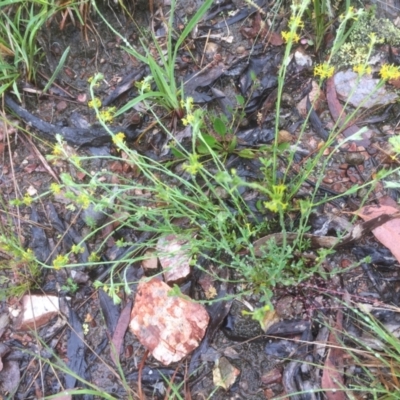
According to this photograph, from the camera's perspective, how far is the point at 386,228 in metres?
1.87

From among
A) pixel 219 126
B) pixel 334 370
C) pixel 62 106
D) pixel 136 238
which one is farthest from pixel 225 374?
pixel 62 106

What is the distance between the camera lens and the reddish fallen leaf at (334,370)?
1771mm

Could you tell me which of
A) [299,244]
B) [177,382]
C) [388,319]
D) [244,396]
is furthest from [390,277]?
[177,382]

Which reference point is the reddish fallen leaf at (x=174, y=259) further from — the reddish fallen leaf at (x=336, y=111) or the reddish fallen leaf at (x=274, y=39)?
the reddish fallen leaf at (x=274, y=39)

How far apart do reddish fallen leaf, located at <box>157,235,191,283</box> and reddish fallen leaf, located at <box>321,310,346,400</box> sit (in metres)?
0.62

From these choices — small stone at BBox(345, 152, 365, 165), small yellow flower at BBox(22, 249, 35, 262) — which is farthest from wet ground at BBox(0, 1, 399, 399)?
small yellow flower at BBox(22, 249, 35, 262)

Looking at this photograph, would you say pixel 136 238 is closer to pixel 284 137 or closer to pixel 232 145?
→ pixel 232 145

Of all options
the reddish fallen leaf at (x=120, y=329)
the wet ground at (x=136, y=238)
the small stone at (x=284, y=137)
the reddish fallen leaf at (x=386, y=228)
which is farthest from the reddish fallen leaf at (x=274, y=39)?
the reddish fallen leaf at (x=120, y=329)

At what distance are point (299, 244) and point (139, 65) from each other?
47.3 inches

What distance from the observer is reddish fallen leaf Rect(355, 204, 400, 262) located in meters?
1.84

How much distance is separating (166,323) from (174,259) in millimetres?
257

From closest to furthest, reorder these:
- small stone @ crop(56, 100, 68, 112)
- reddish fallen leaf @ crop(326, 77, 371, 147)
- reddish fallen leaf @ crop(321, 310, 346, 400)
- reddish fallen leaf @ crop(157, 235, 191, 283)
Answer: reddish fallen leaf @ crop(321, 310, 346, 400) → reddish fallen leaf @ crop(157, 235, 191, 283) → reddish fallen leaf @ crop(326, 77, 371, 147) → small stone @ crop(56, 100, 68, 112)

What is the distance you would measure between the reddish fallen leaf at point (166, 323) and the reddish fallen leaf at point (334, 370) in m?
0.48

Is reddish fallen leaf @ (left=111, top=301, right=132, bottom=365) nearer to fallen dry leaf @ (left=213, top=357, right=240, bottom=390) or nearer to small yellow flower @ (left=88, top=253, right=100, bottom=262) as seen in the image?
small yellow flower @ (left=88, top=253, right=100, bottom=262)
